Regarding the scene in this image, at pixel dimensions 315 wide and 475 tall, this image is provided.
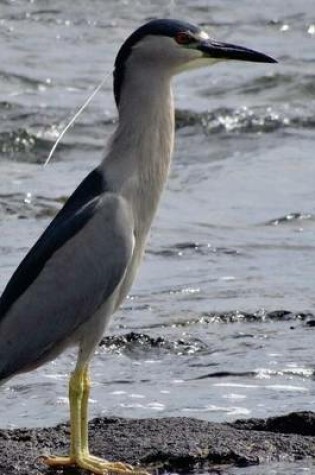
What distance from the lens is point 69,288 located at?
693 cm

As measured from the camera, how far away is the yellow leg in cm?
660

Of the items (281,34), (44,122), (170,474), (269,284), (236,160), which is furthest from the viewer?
(281,34)

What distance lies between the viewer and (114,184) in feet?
23.1

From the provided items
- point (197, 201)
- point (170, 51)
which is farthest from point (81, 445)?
point (197, 201)

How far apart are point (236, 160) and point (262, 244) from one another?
3138 millimetres

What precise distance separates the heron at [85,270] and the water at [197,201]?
3.14 ft

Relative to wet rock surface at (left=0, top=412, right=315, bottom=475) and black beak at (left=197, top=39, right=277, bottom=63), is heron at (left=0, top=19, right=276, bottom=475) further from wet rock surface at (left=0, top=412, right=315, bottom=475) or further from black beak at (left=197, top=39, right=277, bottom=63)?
wet rock surface at (left=0, top=412, right=315, bottom=475)

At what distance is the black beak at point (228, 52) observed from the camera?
726 cm

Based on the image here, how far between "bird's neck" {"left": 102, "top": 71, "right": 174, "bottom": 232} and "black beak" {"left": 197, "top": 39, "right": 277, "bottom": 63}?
207 millimetres

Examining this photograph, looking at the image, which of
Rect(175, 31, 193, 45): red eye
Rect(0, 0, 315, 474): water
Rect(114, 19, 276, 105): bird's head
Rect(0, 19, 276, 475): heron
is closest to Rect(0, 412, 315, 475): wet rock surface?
Rect(0, 19, 276, 475): heron

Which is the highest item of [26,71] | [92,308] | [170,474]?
[92,308]

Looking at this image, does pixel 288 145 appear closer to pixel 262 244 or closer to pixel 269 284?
pixel 262 244

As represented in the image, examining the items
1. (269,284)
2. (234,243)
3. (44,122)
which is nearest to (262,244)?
(234,243)

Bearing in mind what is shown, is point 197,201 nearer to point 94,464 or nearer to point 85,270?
point 85,270
